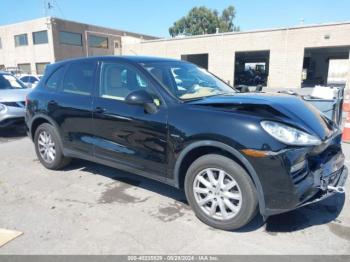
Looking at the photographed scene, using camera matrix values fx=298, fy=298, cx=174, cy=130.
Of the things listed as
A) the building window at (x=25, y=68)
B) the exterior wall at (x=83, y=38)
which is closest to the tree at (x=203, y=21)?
the exterior wall at (x=83, y=38)

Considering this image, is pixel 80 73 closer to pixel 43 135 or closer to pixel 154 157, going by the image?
pixel 43 135

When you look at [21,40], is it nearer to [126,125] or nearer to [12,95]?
[12,95]

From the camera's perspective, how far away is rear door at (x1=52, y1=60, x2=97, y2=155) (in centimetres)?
423

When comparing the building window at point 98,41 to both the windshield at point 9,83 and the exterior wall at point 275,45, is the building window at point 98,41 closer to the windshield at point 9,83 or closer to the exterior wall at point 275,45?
the exterior wall at point 275,45

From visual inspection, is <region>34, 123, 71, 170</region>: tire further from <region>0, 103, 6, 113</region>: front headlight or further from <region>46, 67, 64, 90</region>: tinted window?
<region>0, 103, 6, 113</region>: front headlight

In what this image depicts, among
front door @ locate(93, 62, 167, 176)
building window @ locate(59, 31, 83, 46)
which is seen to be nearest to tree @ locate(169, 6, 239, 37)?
building window @ locate(59, 31, 83, 46)

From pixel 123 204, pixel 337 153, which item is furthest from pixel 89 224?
pixel 337 153

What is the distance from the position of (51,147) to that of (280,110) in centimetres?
367

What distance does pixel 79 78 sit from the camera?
445cm

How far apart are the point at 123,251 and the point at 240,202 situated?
122 cm

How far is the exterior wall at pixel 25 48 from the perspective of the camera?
35.0m

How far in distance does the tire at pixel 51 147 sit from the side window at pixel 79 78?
29.6 inches

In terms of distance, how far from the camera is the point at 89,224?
3.29 m

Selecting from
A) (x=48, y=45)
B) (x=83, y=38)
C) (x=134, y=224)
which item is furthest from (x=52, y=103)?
(x=83, y=38)
